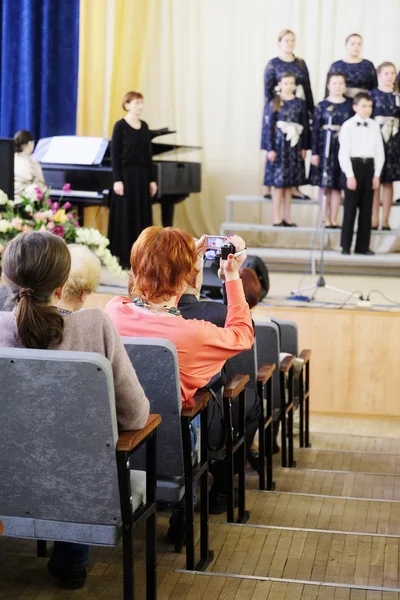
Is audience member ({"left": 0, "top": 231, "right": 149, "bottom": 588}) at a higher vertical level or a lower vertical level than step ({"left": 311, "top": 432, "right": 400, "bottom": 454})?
higher

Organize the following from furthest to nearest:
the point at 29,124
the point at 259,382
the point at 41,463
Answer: the point at 29,124 → the point at 259,382 → the point at 41,463

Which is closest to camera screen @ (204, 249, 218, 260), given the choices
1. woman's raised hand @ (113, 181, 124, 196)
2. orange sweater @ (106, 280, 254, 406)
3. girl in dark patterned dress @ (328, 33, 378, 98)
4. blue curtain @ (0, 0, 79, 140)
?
orange sweater @ (106, 280, 254, 406)

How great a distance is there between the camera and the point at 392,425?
4.85 meters

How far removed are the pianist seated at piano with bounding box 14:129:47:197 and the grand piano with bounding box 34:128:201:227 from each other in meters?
0.21

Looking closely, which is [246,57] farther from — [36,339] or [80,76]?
[36,339]

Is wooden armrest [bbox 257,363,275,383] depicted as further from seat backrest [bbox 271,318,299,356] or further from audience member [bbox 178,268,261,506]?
seat backrest [bbox 271,318,299,356]

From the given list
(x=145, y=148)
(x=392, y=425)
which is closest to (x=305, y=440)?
(x=392, y=425)

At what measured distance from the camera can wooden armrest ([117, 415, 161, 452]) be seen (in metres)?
1.94

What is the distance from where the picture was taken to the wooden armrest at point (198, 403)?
235cm

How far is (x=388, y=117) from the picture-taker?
7.68 metres

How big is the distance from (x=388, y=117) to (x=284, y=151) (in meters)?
0.90

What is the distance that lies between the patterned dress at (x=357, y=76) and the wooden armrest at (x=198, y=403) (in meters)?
5.58

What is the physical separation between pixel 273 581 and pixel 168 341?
66cm

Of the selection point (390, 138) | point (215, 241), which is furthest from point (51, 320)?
point (390, 138)
